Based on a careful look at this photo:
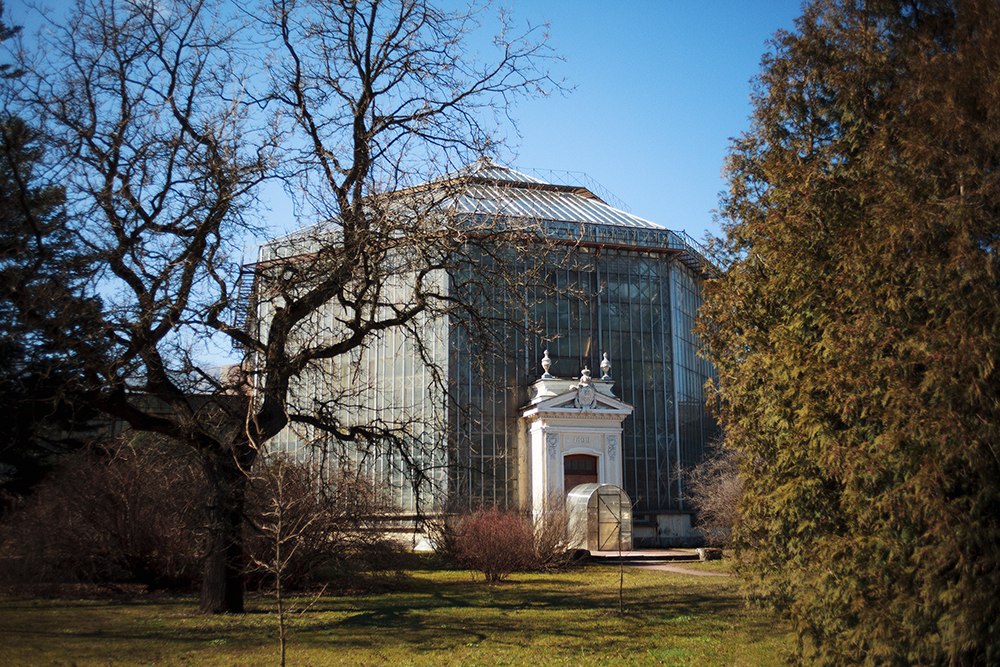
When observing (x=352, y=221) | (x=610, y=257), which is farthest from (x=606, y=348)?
(x=352, y=221)

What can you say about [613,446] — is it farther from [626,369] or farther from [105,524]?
[105,524]

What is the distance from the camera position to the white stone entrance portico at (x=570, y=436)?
3225 centimetres

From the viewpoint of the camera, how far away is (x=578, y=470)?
1297 inches

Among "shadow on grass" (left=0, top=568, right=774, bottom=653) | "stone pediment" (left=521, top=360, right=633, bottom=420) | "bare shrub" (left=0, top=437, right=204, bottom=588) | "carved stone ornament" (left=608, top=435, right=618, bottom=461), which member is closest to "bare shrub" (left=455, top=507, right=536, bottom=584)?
"shadow on grass" (left=0, top=568, right=774, bottom=653)

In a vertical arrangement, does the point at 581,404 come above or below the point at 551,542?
above

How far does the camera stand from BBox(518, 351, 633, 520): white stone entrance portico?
106 ft

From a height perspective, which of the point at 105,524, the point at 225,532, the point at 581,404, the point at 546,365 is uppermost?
the point at 546,365

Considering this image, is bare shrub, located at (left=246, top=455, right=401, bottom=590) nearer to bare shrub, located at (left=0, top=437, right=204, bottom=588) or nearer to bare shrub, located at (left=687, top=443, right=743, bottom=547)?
bare shrub, located at (left=0, top=437, right=204, bottom=588)

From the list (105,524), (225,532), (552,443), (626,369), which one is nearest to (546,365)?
(552,443)

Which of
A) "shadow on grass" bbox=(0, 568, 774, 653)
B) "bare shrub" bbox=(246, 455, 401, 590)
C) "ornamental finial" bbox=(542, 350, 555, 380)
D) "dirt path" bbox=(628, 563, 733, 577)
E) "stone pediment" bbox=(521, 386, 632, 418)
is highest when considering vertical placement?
"ornamental finial" bbox=(542, 350, 555, 380)

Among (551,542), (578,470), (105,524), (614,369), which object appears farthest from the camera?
(614,369)

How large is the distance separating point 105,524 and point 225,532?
469 centimetres

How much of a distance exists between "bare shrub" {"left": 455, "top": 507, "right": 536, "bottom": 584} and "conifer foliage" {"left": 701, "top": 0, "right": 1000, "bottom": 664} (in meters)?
10.3

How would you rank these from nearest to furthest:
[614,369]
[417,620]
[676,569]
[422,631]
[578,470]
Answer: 1. [422,631]
2. [417,620]
3. [676,569]
4. [578,470]
5. [614,369]
